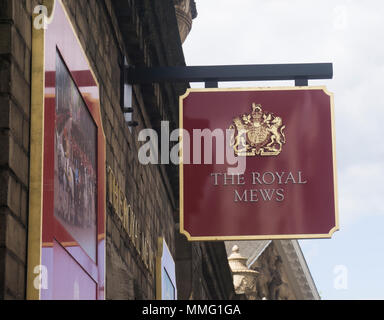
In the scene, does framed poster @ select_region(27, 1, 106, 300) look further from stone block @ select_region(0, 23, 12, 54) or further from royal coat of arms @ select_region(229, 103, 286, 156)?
royal coat of arms @ select_region(229, 103, 286, 156)

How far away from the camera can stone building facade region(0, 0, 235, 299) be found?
4953mm

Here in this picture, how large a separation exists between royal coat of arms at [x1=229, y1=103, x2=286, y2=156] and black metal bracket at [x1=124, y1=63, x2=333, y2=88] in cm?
46

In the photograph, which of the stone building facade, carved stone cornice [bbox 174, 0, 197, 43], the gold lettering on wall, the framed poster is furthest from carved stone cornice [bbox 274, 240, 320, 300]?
the framed poster

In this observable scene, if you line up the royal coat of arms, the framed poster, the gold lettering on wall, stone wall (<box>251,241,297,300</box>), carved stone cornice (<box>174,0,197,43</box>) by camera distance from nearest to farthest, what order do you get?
the framed poster < the gold lettering on wall < the royal coat of arms < carved stone cornice (<box>174,0,197,43</box>) < stone wall (<box>251,241,297,300</box>)

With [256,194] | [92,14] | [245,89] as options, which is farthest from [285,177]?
[92,14]

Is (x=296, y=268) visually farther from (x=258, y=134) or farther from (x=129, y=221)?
(x=129, y=221)

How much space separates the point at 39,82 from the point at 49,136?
311 millimetres

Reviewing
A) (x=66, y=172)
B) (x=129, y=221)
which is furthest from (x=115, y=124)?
(x=66, y=172)

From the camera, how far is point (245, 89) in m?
9.81

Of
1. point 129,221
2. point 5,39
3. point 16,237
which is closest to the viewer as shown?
point 16,237

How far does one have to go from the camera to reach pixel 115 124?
28.8ft

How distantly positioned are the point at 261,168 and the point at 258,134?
0.34 m
